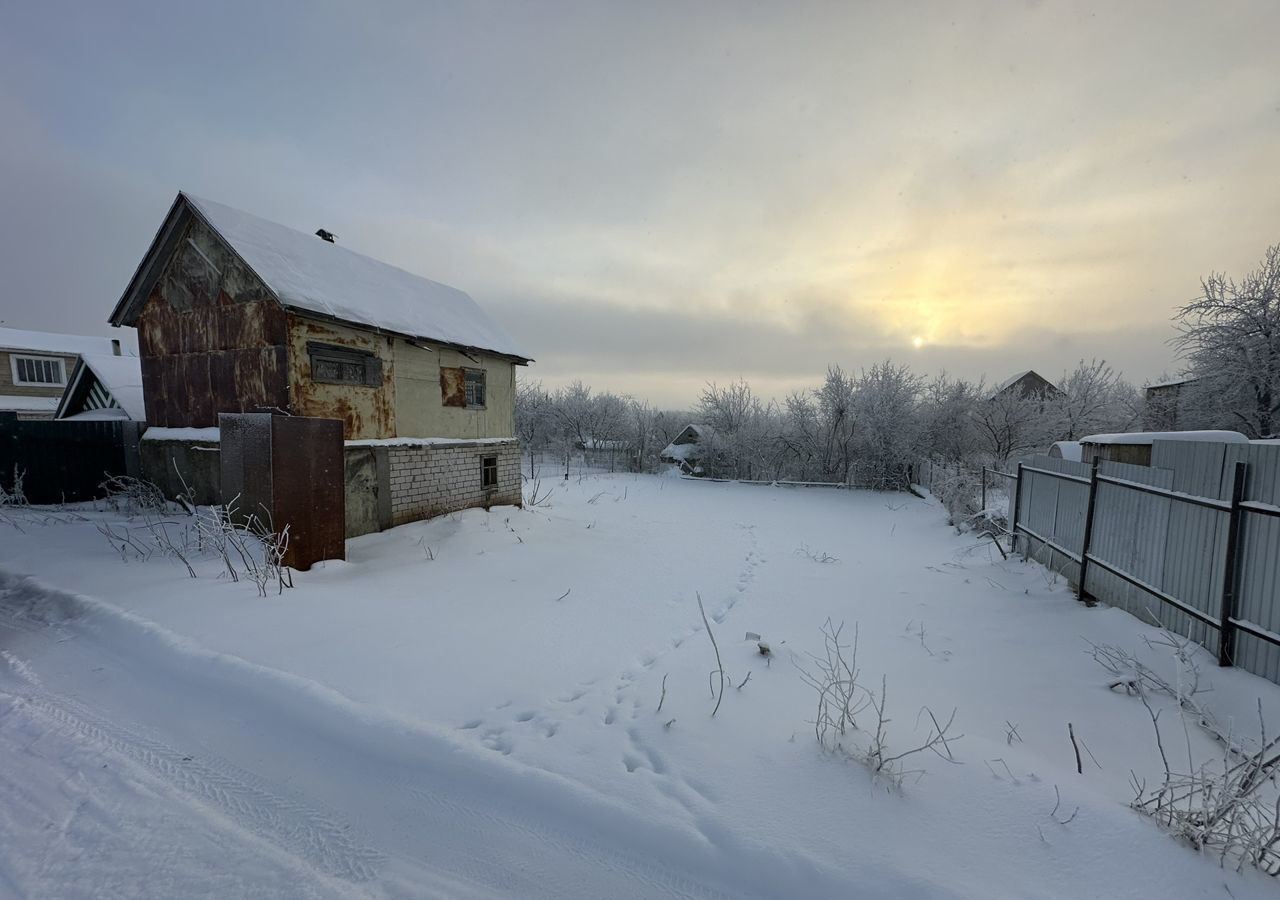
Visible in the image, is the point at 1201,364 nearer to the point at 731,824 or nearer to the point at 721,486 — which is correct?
the point at 721,486

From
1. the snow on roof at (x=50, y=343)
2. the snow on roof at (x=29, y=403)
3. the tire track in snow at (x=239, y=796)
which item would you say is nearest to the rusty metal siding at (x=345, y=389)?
the tire track in snow at (x=239, y=796)

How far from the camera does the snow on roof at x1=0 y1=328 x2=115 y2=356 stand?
2341 cm

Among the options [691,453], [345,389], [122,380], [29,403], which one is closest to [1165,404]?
[691,453]

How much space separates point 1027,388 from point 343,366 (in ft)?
119

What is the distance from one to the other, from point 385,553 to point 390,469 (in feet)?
6.65

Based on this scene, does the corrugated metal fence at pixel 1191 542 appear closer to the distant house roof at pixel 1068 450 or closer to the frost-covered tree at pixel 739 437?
the distant house roof at pixel 1068 450

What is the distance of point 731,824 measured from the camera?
2225mm

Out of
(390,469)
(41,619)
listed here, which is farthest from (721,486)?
(41,619)

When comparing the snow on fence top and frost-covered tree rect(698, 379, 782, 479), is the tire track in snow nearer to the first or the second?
the snow on fence top

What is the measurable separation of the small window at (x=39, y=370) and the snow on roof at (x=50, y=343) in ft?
1.75

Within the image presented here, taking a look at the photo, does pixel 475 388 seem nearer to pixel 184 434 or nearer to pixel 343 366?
pixel 343 366

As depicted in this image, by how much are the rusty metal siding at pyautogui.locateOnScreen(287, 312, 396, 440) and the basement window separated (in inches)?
2.2

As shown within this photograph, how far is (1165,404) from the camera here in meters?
16.6

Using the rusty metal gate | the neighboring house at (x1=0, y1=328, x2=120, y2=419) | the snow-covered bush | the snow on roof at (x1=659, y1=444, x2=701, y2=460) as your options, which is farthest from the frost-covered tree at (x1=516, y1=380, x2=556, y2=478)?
the snow-covered bush
